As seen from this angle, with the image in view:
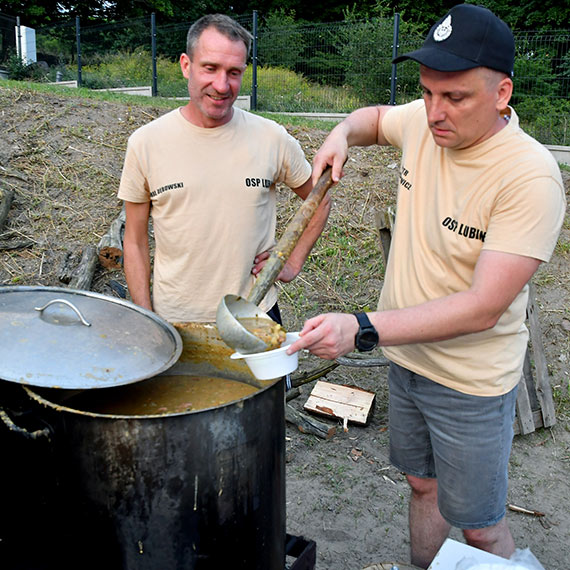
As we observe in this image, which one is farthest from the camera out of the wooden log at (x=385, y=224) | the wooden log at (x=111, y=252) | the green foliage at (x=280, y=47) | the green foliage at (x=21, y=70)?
the green foliage at (x=21, y=70)

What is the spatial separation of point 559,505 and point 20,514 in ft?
10.1

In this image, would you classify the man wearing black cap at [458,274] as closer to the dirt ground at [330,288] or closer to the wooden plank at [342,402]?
the dirt ground at [330,288]

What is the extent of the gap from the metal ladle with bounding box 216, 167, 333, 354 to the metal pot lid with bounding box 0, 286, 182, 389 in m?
0.20

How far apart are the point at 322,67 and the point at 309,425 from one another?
9.63 m

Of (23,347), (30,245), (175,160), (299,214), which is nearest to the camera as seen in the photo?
(23,347)

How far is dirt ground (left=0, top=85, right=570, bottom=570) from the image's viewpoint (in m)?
3.50

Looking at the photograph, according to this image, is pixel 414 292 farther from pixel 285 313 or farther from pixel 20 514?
pixel 285 313

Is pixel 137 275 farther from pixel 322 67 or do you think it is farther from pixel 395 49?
pixel 322 67

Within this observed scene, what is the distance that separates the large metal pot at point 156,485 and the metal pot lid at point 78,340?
0.09 metres

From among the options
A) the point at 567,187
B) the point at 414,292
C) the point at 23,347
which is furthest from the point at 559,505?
the point at 567,187

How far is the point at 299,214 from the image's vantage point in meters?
2.26

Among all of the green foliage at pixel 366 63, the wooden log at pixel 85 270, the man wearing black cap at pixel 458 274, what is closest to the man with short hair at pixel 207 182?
the man wearing black cap at pixel 458 274

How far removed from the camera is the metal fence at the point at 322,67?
10.7 metres

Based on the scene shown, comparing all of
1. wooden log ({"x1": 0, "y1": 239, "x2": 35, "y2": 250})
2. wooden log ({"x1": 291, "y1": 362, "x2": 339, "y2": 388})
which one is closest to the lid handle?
wooden log ({"x1": 291, "y1": 362, "x2": 339, "y2": 388})
